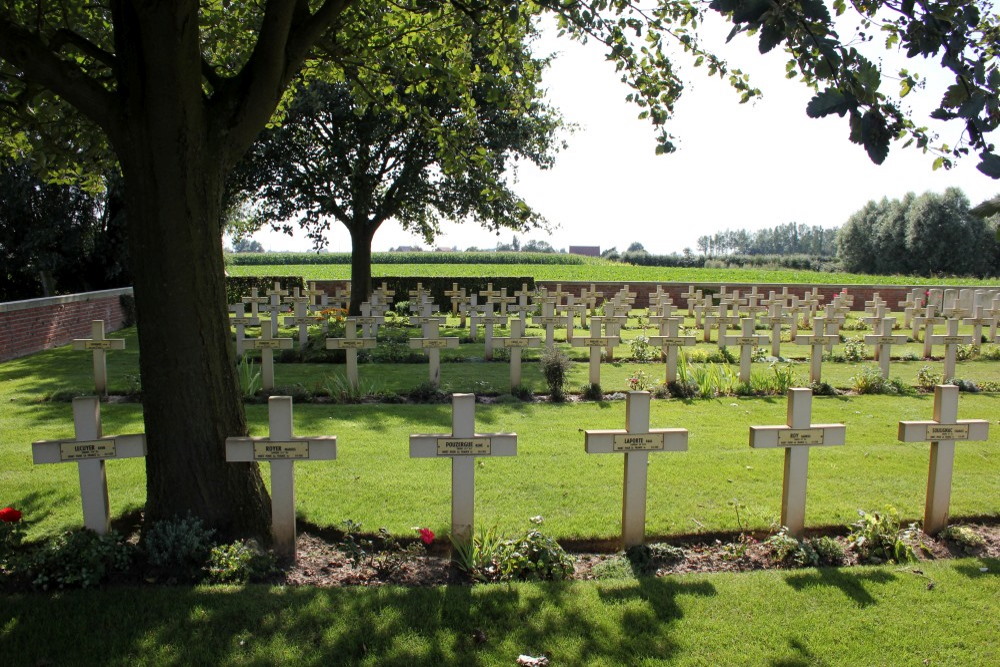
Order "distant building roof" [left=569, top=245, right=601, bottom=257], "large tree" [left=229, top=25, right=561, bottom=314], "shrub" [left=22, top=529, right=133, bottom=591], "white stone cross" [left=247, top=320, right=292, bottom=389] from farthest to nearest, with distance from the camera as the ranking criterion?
"distant building roof" [left=569, top=245, right=601, bottom=257]
"large tree" [left=229, top=25, right=561, bottom=314]
"white stone cross" [left=247, top=320, right=292, bottom=389]
"shrub" [left=22, top=529, right=133, bottom=591]

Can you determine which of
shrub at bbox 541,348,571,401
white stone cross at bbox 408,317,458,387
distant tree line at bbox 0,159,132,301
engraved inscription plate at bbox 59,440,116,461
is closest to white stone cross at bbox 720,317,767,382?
shrub at bbox 541,348,571,401

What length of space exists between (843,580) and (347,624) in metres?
Result: 2.63

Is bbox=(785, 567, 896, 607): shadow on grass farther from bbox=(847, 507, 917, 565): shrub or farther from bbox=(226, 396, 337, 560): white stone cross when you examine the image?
bbox=(226, 396, 337, 560): white stone cross

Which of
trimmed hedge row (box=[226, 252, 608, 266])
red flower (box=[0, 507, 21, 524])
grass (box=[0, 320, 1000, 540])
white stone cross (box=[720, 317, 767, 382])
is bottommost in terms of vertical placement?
grass (box=[0, 320, 1000, 540])

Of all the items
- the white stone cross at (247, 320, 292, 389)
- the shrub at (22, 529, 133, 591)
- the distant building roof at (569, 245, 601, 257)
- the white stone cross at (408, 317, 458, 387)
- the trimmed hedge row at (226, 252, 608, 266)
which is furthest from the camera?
the distant building roof at (569, 245, 601, 257)

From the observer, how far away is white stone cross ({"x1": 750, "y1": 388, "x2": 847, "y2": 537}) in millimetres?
4355

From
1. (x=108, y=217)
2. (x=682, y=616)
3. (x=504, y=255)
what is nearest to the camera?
(x=682, y=616)

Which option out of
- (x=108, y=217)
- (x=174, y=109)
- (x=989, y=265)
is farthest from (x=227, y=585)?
(x=989, y=265)

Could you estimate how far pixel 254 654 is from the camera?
3082 millimetres

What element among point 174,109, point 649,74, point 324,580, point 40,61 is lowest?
point 324,580

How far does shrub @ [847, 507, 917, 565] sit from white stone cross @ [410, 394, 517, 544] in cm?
217

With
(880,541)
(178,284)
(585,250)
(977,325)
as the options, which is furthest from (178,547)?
(585,250)

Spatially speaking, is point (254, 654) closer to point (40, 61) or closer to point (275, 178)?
point (40, 61)

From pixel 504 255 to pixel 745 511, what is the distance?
2419 inches
